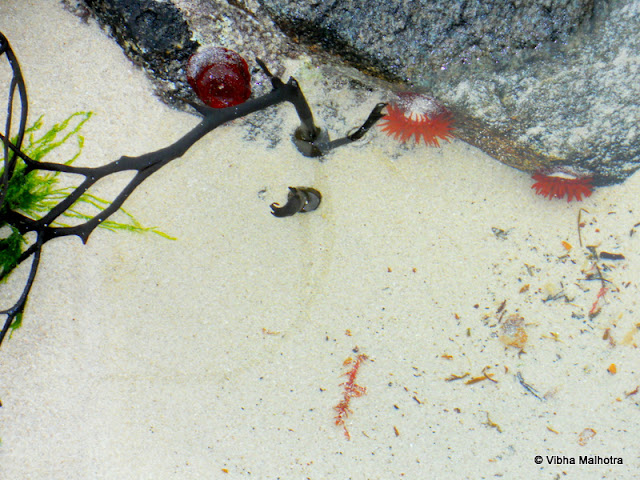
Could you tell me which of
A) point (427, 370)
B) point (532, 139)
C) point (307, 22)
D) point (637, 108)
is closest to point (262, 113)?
point (307, 22)

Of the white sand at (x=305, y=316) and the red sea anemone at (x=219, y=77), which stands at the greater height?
the red sea anemone at (x=219, y=77)

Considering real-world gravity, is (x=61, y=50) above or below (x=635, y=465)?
above

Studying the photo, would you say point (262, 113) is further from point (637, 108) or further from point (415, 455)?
point (415, 455)

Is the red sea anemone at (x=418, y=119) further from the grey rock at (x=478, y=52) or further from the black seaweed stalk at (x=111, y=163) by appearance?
the black seaweed stalk at (x=111, y=163)

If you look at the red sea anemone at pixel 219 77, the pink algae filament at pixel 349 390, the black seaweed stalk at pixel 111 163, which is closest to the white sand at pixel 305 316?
the pink algae filament at pixel 349 390

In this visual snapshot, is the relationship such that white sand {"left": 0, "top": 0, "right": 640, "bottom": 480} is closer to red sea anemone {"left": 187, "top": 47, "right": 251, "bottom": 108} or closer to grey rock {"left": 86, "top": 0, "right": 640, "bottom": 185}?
grey rock {"left": 86, "top": 0, "right": 640, "bottom": 185}

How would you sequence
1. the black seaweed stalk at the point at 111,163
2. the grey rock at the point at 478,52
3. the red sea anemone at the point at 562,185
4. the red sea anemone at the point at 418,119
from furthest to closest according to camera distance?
the red sea anemone at the point at 562,185
the red sea anemone at the point at 418,119
the grey rock at the point at 478,52
the black seaweed stalk at the point at 111,163

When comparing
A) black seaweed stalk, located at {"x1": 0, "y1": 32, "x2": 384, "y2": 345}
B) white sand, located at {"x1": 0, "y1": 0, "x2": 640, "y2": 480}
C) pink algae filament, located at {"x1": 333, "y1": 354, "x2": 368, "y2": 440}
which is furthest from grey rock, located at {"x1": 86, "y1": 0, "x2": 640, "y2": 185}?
pink algae filament, located at {"x1": 333, "y1": 354, "x2": 368, "y2": 440}

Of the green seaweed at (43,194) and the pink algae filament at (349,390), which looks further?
the pink algae filament at (349,390)
